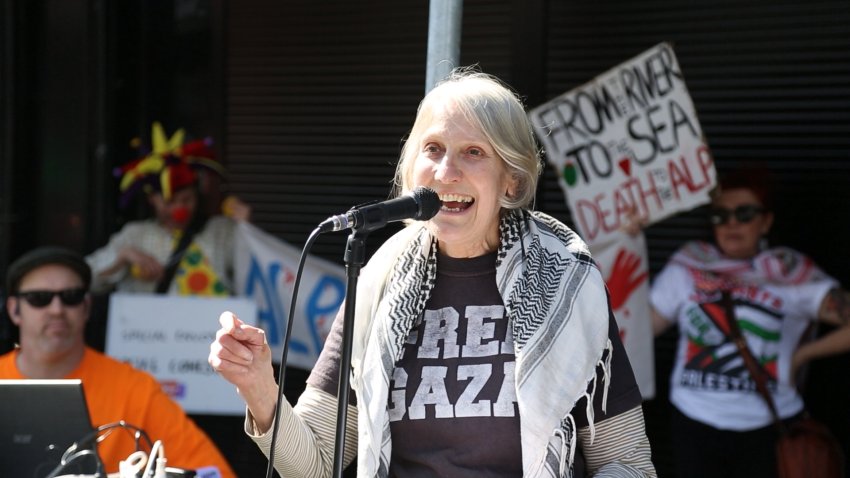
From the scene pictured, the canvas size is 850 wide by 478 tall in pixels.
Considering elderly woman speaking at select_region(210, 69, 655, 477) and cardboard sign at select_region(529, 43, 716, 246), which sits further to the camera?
cardboard sign at select_region(529, 43, 716, 246)

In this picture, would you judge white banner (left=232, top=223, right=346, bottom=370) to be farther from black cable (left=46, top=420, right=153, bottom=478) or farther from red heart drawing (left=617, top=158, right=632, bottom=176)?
black cable (left=46, top=420, right=153, bottom=478)

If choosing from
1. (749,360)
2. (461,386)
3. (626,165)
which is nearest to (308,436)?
(461,386)

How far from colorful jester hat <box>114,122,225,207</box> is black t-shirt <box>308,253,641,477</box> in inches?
125

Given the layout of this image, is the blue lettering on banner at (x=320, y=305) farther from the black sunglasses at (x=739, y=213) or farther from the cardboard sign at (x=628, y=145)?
the black sunglasses at (x=739, y=213)

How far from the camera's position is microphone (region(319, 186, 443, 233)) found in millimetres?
1868

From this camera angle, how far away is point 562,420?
6.84 ft

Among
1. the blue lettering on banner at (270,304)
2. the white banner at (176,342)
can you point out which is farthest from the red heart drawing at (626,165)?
the white banner at (176,342)

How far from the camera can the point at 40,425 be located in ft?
8.85

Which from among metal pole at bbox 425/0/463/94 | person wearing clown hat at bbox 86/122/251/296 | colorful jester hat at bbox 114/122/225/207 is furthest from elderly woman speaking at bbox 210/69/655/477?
colorful jester hat at bbox 114/122/225/207

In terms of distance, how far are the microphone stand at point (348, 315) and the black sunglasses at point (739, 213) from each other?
2.81 meters

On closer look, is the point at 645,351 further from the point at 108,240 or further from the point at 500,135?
the point at 108,240

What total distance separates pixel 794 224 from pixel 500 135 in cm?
279

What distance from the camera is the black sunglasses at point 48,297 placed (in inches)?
150

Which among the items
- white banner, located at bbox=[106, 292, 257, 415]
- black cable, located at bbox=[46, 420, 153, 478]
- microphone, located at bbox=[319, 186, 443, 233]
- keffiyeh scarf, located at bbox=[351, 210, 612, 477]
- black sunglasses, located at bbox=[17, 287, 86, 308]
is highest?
microphone, located at bbox=[319, 186, 443, 233]
